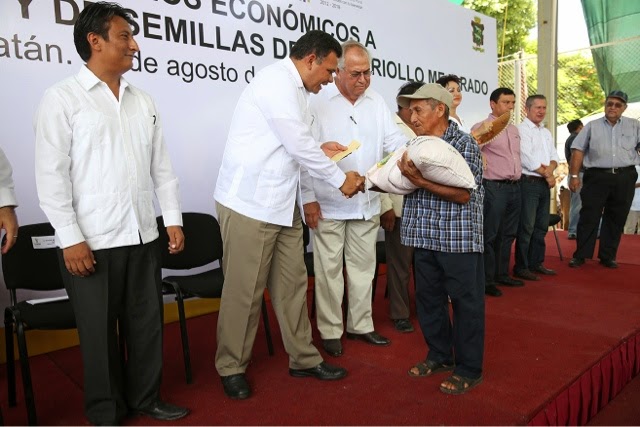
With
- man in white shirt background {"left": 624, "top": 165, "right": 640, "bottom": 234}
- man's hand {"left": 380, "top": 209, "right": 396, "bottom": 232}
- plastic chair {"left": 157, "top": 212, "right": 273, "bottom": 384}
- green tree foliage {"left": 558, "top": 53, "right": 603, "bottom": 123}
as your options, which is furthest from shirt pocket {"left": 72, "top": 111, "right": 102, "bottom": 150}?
green tree foliage {"left": 558, "top": 53, "right": 603, "bottom": 123}

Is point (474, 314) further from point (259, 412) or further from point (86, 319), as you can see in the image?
point (86, 319)

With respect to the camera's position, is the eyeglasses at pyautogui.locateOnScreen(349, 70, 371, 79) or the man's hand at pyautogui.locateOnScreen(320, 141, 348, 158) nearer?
the man's hand at pyautogui.locateOnScreen(320, 141, 348, 158)

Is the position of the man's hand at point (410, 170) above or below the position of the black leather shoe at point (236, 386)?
above

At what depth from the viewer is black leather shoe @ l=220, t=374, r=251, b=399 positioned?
237cm

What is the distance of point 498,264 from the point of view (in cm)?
446

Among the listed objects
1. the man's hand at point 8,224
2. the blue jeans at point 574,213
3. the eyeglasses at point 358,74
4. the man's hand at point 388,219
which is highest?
the eyeglasses at point 358,74

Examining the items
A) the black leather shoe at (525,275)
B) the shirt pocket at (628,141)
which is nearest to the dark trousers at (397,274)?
the black leather shoe at (525,275)

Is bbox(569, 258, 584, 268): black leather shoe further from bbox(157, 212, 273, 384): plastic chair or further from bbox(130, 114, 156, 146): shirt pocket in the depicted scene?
bbox(130, 114, 156, 146): shirt pocket

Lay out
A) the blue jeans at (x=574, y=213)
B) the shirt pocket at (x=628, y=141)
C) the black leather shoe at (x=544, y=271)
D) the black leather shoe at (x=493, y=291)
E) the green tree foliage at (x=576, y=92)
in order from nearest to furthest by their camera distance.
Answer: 1. the black leather shoe at (x=493, y=291)
2. the black leather shoe at (x=544, y=271)
3. the shirt pocket at (x=628, y=141)
4. the blue jeans at (x=574, y=213)
5. the green tree foliage at (x=576, y=92)

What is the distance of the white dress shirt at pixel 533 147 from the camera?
4.68 meters

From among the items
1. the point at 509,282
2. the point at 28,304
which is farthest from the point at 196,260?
the point at 509,282

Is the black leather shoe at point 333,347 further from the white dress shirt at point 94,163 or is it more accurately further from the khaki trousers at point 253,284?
the white dress shirt at point 94,163

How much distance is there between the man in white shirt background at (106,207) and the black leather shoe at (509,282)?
316 cm

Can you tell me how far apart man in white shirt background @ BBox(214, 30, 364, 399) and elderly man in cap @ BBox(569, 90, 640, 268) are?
12.0 feet
